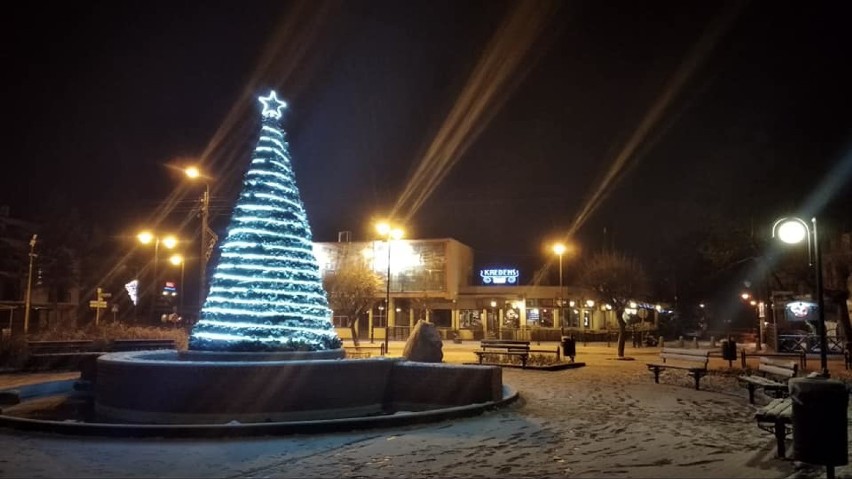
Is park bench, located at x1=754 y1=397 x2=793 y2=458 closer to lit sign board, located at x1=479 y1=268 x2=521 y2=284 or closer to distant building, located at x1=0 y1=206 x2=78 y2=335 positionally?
lit sign board, located at x1=479 y1=268 x2=521 y2=284

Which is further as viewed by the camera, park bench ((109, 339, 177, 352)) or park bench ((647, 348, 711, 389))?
park bench ((109, 339, 177, 352))

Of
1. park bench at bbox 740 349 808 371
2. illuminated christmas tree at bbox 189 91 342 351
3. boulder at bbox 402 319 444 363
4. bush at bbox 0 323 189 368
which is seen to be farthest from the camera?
bush at bbox 0 323 189 368

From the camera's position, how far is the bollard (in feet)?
22.5

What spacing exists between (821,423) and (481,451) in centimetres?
396

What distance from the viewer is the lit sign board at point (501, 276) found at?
57781 millimetres

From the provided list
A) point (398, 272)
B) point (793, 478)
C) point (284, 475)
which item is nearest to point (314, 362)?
point (284, 475)

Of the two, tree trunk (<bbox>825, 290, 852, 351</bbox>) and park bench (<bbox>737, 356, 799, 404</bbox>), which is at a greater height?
tree trunk (<bbox>825, 290, 852, 351</bbox>)

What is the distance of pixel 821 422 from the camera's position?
273 inches

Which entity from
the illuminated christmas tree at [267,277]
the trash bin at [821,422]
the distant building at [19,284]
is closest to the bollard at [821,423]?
the trash bin at [821,422]

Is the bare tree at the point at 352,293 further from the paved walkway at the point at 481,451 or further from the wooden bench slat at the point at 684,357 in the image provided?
the paved walkway at the point at 481,451

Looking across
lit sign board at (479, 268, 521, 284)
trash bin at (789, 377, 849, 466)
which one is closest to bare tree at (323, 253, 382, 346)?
lit sign board at (479, 268, 521, 284)

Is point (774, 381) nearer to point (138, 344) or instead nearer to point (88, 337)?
point (138, 344)

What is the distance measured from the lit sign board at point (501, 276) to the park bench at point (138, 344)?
116 feet

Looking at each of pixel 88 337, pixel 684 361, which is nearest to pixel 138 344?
pixel 88 337
